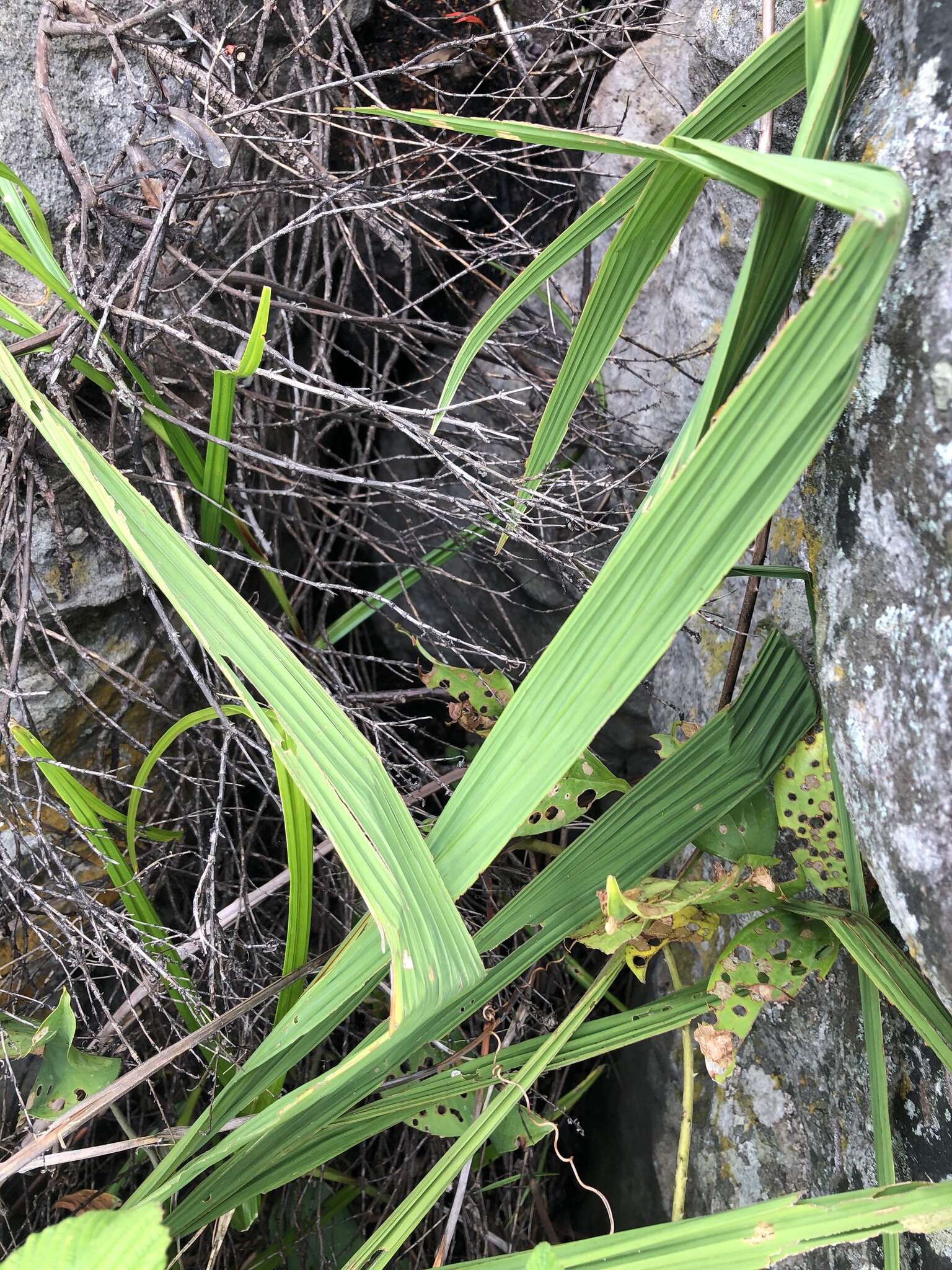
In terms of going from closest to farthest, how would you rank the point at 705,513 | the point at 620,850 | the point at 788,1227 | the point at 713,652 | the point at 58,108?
the point at 705,513, the point at 788,1227, the point at 620,850, the point at 58,108, the point at 713,652

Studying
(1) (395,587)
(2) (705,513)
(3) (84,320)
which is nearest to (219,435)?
(3) (84,320)

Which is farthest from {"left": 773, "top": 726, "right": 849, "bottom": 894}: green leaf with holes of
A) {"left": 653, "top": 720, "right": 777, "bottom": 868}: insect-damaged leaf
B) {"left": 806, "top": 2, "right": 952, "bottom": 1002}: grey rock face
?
{"left": 806, "top": 2, "right": 952, "bottom": 1002}: grey rock face

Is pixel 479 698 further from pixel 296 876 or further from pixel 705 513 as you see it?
pixel 705 513

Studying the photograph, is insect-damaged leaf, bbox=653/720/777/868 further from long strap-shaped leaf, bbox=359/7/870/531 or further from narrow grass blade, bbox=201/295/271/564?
narrow grass blade, bbox=201/295/271/564

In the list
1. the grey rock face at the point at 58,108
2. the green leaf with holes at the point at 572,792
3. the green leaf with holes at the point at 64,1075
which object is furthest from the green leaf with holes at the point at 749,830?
the grey rock face at the point at 58,108

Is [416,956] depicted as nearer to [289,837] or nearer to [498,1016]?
[289,837]

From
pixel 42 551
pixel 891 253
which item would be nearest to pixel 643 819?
pixel 891 253
